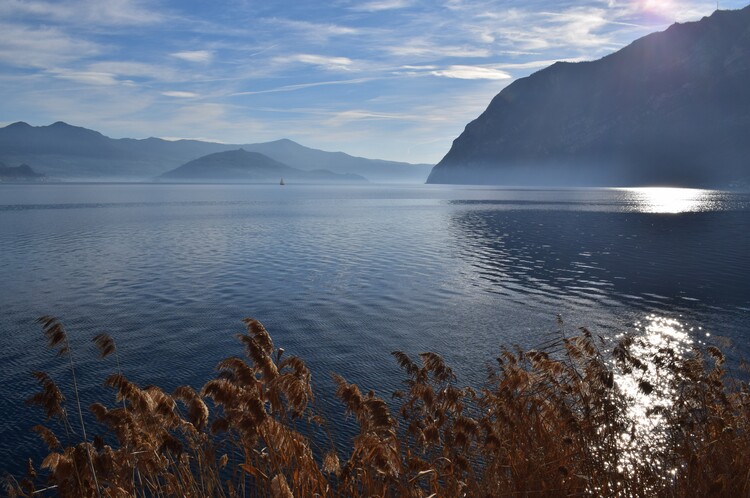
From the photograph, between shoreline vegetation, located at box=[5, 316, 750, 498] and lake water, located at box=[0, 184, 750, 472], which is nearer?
shoreline vegetation, located at box=[5, 316, 750, 498]

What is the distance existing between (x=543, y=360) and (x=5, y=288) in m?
38.9

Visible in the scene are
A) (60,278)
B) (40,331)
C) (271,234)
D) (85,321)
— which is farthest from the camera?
(271,234)

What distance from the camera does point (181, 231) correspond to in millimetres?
76938

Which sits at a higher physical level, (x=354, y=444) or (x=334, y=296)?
(x=354, y=444)

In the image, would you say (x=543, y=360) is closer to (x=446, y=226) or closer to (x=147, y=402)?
(x=147, y=402)

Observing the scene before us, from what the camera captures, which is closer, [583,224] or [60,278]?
[60,278]

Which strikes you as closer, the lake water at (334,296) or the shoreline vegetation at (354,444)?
the shoreline vegetation at (354,444)

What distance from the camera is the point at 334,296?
3616 cm

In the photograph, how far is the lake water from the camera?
22.9 metres

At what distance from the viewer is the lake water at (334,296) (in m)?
22.9

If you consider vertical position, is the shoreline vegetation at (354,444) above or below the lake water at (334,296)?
above

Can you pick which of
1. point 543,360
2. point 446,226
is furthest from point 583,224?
point 543,360

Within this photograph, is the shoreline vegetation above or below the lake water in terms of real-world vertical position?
above

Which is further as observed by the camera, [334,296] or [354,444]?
[334,296]
